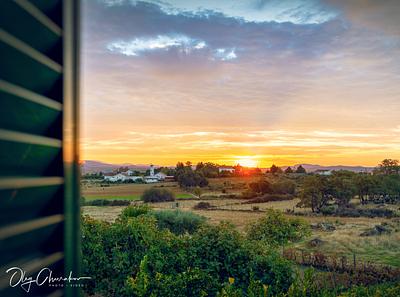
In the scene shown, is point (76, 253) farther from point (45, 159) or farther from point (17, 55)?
point (17, 55)

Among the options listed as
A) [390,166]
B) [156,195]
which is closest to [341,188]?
[390,166]

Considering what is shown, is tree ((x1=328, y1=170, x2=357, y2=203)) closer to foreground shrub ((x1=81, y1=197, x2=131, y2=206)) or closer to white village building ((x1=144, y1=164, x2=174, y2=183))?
foreground shrub ((x1=81, y1=197, x2=131, y2=206))

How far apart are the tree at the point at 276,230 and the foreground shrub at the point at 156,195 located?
1206 inches

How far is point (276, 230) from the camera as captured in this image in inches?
221

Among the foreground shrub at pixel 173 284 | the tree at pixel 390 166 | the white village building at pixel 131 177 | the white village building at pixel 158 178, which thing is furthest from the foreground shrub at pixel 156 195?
the foreground shrub at pixel 173 284

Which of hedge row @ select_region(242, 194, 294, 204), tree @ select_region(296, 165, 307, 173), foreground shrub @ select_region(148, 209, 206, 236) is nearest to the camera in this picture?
foreground shrub @ select_region(148, 209, 206, 236)

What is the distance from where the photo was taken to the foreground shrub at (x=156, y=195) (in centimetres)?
3517

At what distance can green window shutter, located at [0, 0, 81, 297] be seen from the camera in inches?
17.9

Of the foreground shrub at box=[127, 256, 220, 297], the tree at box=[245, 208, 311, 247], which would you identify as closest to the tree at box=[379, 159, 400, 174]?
the tree at box=[245, 208, 311, 247]

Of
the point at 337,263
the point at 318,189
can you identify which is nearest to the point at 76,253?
the point at 337,263

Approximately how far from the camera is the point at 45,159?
551 mm

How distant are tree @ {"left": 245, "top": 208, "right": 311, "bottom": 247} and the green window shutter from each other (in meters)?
5.65

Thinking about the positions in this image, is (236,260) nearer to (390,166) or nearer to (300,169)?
(390,166)

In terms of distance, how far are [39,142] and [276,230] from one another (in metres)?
5.79
